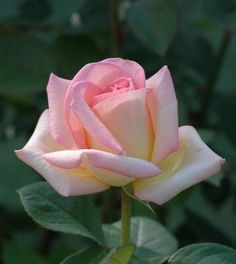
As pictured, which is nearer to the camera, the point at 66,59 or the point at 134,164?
the point at 134,164

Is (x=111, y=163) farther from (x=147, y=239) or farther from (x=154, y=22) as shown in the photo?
(x=154, y=22)

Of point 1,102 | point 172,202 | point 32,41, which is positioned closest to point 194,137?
point 172,202

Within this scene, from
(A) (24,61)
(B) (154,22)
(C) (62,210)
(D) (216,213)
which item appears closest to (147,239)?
(C) (62,210)

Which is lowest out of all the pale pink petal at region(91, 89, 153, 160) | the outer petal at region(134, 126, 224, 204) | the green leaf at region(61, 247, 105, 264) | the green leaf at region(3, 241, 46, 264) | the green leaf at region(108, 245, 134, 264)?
the green leaf at region(3, 241, 46, 264)

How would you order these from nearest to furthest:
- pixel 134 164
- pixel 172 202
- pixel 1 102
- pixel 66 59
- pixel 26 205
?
pixel 134 164 < pixel 26 205 < pixel 172 202 < pixel 66 59 < pixel 1 102

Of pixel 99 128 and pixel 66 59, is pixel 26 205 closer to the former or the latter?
pixel 99 128

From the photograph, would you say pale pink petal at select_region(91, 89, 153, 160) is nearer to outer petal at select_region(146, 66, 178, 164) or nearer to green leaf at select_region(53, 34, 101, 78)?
outer petal at select_region(146, 66, 178, 164)

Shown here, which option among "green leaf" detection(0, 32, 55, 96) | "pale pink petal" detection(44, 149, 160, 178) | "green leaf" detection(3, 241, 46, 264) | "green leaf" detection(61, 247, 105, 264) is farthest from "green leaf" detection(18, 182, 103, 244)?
"green leaf" detection(0, 32, 55, 96)
